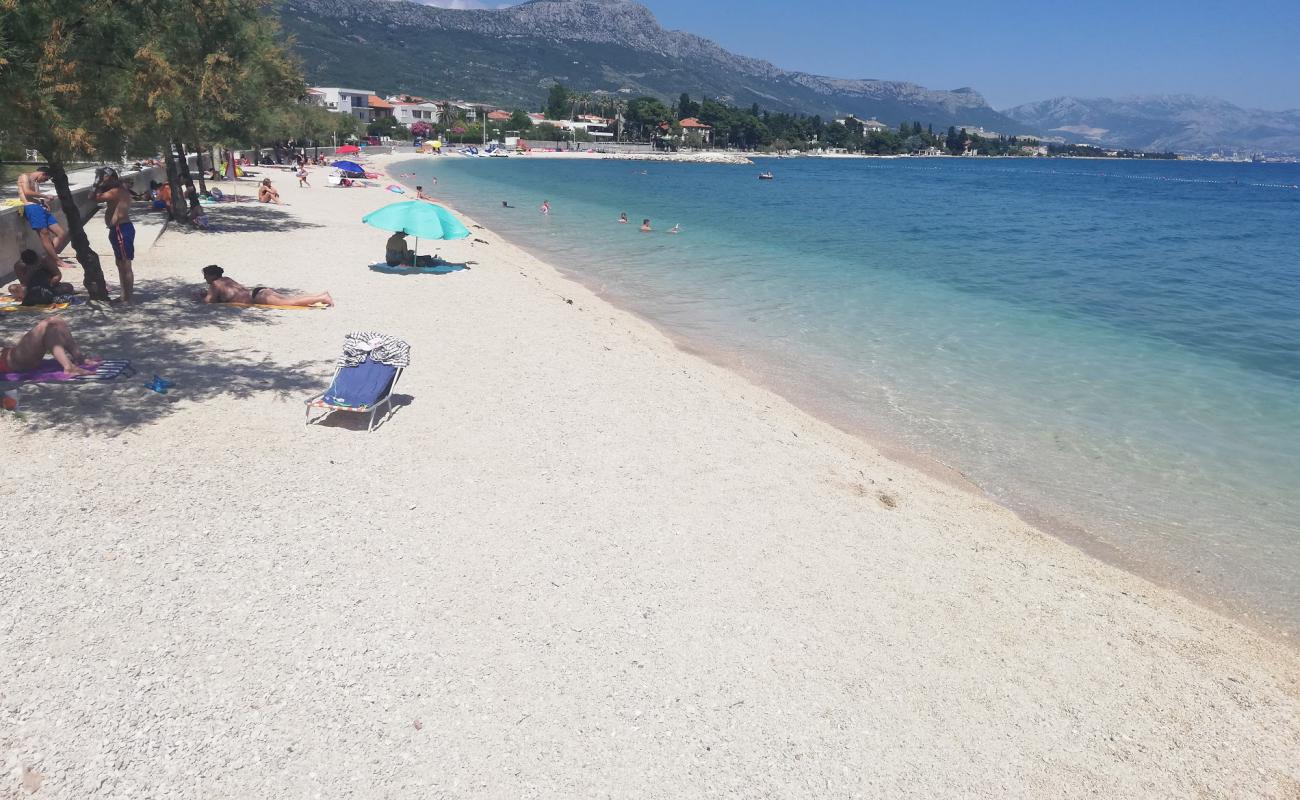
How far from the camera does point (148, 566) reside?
498 cm

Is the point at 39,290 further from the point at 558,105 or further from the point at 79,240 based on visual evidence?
the point at 558,105

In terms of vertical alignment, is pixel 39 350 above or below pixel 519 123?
below

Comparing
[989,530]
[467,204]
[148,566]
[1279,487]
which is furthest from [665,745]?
[467,204]

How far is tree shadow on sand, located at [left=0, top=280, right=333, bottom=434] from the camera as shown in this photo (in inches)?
280

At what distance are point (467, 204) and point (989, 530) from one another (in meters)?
38.3

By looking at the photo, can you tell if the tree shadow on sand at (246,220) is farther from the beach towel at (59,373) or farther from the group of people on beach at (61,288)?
the beach towel at (59,373)

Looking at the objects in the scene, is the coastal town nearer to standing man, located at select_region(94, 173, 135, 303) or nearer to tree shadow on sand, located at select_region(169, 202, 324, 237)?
standing man, located at select_region(94, 173, 135, 303)

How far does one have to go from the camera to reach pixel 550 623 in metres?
4.91

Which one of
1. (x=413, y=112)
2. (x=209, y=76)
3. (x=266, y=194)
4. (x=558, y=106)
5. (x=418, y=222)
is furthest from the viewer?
(x=558, y=106)

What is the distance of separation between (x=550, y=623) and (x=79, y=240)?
9.77 metres

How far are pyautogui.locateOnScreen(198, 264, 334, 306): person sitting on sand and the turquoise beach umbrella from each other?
337 cm

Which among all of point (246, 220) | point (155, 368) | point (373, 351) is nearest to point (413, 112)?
point (246, 220)

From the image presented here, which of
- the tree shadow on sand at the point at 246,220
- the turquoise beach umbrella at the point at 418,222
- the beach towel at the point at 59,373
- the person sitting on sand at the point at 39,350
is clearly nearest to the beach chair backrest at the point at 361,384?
the beach towel at the point at 59,373

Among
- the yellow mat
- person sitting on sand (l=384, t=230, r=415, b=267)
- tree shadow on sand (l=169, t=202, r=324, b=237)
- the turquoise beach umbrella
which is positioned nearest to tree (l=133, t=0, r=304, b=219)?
tree shadow on sand (l=169, t=202, r=324, b=237)
